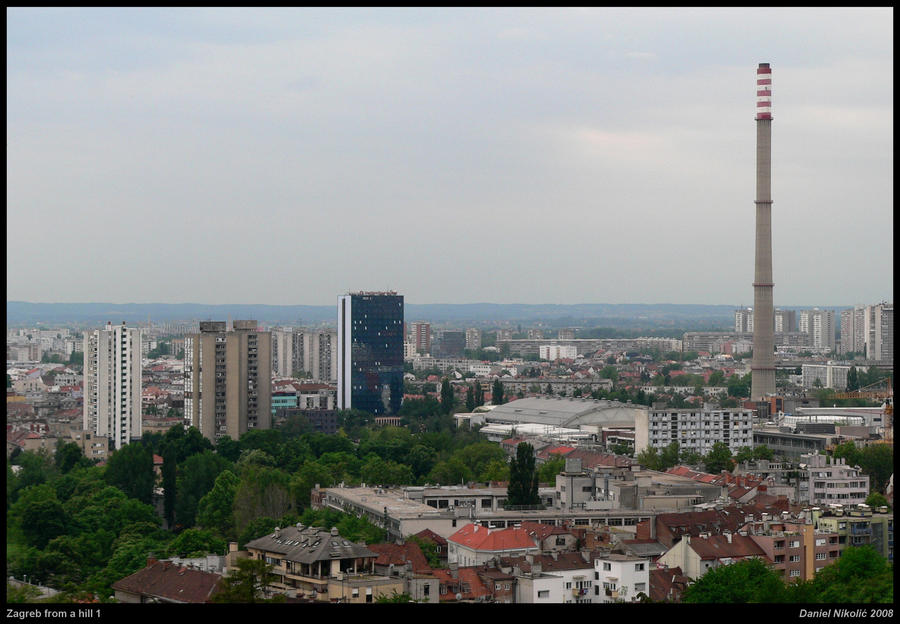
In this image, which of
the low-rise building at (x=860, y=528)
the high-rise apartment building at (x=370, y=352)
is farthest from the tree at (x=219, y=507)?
the high-rise apartment building at (x=370, y=352)

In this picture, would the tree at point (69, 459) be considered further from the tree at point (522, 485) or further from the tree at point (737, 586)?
the tree at point (737, 586)

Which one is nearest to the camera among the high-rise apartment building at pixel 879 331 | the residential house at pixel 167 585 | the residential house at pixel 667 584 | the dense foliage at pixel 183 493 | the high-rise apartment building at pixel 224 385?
the residential house at pixel 167 585

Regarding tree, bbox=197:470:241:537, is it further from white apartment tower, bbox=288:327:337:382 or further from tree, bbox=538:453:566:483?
white apartment tower, bbox=288:327:337:382

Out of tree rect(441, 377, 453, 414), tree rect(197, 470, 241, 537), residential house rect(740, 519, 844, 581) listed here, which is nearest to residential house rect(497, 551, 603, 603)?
residential house rect(740, 519, 844, 581)

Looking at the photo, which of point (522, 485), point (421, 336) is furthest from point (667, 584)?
point (421, 336)

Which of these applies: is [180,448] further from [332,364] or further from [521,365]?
[521,365]

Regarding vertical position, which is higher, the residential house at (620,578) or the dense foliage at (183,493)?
the residential house at (620,578)
